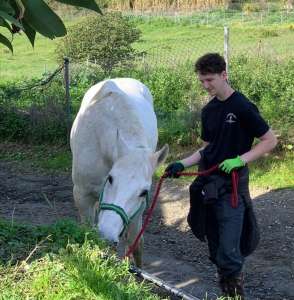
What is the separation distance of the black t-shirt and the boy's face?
11 cm

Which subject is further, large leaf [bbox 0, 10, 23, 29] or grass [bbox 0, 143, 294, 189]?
grass [bbox 0, 143, 294, 189]

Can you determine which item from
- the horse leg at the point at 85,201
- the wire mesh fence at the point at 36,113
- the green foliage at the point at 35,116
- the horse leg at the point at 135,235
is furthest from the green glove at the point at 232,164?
the green foliage at the point at 35,116

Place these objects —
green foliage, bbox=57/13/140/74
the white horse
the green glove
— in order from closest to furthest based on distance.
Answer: the white horse, the green glove, green foliage, bbox=57/13/140/74

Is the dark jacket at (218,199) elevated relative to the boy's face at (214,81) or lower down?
lower down

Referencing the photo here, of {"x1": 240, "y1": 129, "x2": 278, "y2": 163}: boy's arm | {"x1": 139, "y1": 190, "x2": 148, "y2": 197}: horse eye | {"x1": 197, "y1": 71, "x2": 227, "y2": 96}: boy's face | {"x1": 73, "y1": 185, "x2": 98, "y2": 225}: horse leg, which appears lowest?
{"x1": 73, "y1": 185, "x2": 98, "y2": 225}: horse leg

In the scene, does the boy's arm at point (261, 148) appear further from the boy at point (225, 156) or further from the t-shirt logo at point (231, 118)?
the t-shirt logo at point (231, 118)

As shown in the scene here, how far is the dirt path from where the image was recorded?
552 cm

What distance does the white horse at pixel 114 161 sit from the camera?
4.01m

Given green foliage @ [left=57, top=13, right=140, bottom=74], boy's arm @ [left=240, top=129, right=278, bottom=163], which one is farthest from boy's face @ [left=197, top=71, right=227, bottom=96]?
green foliage @ [left=57, top=13, right=140, bottom=74]

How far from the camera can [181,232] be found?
6930mm

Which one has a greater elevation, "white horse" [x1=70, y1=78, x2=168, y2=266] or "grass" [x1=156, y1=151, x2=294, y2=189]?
"white horse" [x1=70, y1=78, x2=168, y2=266]

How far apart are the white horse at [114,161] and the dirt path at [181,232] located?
62cm

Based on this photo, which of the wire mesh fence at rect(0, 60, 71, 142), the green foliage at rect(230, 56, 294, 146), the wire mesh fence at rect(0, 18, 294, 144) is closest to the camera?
the green foliage at rect(230, 56, 294, 146)

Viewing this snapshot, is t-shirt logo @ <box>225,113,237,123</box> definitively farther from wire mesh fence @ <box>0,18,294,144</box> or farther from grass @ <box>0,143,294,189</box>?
wire mesh fence @ <box>0,18,294,144</box>
